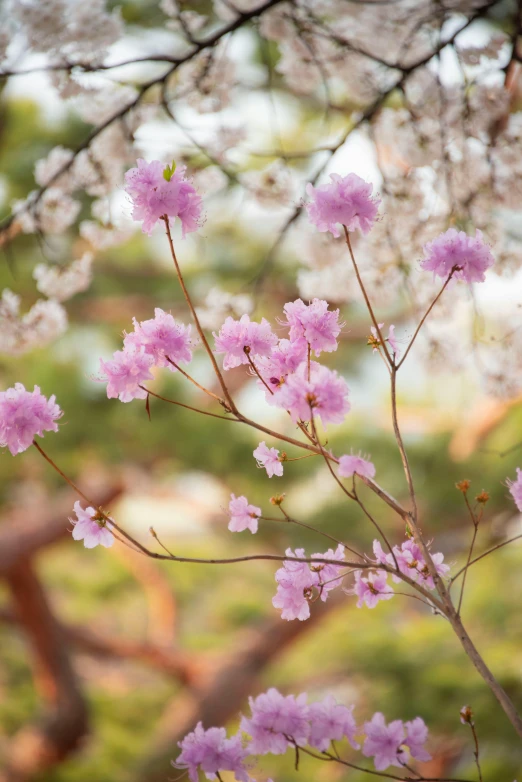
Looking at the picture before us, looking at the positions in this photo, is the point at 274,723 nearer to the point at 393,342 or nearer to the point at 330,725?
the point at 330,725

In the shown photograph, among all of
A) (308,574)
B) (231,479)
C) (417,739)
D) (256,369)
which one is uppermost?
(231,479)

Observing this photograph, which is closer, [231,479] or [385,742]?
[385,742]

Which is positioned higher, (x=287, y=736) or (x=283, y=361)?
(x=283, y=361)

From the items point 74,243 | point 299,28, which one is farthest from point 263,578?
point 299,28

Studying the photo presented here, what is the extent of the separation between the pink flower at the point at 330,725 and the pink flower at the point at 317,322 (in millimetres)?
263

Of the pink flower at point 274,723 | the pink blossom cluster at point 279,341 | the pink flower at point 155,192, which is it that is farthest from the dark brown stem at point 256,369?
the pink flower at point 274,723

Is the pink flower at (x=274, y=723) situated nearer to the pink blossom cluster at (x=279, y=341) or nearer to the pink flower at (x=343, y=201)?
the pink blossom cluster at (x=279, y=341)

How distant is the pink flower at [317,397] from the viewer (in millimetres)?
414

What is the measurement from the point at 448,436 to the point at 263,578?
164cm

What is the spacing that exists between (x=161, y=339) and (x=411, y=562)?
0.24m

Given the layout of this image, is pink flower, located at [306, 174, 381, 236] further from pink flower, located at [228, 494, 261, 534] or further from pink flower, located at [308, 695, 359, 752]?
pink flower, located at [308, 695, 359, 752]

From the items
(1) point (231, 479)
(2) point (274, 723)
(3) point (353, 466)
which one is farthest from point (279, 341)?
(1) point (231, 479)

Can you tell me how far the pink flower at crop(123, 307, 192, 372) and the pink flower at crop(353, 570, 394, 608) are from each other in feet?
0.70

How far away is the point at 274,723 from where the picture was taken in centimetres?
51
